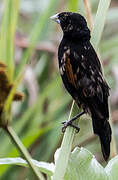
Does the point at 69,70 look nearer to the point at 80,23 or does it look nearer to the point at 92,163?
the point at 80,23

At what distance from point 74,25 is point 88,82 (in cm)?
28

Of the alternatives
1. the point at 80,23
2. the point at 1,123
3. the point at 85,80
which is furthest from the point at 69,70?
the point at 1,123

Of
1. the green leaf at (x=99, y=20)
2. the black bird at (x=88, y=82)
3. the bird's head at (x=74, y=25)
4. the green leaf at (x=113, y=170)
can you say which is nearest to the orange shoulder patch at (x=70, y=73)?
the black bird at (x=88, y=82)

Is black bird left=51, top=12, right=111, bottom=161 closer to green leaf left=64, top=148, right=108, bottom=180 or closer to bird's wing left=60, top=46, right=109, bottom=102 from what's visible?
bird's wing left=60, top=46, right=109, bottom=102

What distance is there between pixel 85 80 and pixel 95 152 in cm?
162

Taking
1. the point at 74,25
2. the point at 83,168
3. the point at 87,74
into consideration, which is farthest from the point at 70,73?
the point at 83,168

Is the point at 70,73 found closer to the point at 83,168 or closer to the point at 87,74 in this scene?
the point at 87,74

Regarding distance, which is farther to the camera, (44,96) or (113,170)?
(44,96)

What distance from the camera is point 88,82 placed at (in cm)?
174

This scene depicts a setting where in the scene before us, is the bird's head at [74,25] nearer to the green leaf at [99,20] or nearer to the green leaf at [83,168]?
the green leaf at [99,20]

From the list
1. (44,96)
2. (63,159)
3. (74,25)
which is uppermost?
(74,25)

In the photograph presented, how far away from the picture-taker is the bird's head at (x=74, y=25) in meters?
1.89

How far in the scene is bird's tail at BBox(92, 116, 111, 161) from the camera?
1.67 metres

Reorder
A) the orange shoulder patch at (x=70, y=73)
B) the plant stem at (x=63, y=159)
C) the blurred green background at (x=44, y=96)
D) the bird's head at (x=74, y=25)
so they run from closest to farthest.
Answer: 1. the plant stem at (x=63, y=159)
2. the orange shoulder patch at (x=70, y=73)
3. the bird's head at (x=74, y=25)
4. the blurred green background at (x=44, y=96)
